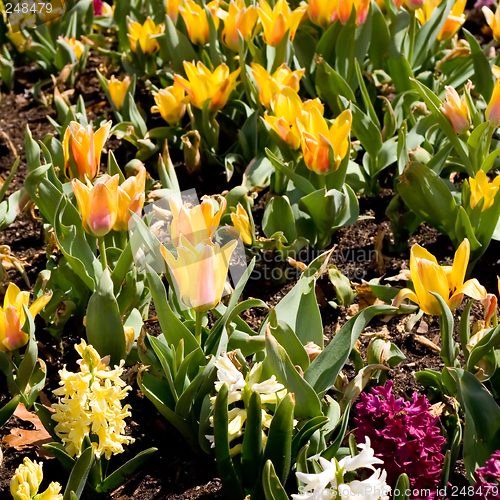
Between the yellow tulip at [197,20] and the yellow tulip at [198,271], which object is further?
the yellow tulip at [197,20]

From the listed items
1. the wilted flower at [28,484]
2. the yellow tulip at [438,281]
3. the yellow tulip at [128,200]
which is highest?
the yellow tulip at [128,200]

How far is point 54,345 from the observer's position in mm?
2033

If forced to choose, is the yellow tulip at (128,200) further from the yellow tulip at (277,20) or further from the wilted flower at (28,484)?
the yellow tulip at (277,20)

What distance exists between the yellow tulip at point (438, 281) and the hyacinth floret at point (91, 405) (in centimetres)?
68

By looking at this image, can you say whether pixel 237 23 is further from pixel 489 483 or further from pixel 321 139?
pixel 489 483

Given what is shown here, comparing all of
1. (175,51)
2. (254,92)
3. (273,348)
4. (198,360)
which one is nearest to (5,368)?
(198,360)

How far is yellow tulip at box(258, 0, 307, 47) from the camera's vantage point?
8.02ft

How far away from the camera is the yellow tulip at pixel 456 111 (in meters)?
2.04

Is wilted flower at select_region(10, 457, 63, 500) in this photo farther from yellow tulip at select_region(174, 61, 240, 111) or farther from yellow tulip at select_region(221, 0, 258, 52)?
yellow tulip at select_region(221, 0, 258, 52)

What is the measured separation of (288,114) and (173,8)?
→ 1.01 m

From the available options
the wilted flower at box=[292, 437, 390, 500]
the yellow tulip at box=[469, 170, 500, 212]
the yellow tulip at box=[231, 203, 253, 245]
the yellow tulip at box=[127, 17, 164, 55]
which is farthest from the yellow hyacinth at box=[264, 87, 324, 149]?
the wilted flower at box=[292, 437, 390, 500]

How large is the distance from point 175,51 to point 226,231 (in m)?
1.05

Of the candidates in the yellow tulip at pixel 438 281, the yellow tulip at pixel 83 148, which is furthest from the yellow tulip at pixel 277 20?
the yellow tulip at pixel 438 281

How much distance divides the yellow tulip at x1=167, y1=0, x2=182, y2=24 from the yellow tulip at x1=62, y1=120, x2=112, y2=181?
114 cm
